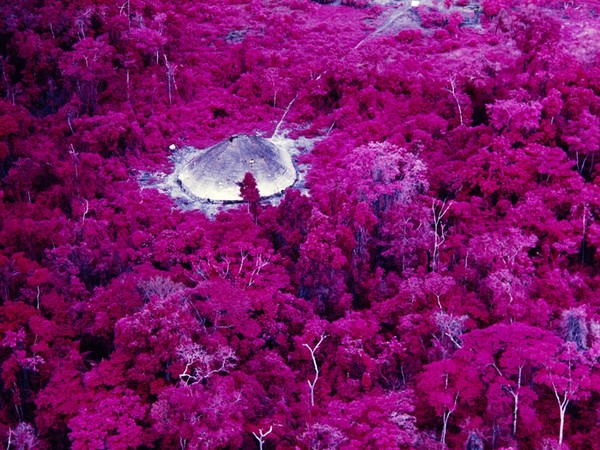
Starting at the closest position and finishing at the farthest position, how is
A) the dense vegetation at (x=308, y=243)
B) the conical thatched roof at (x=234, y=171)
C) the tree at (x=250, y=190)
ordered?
the dense vegetation at (x=308, y=243) < the tree at (x=250, y=190) < the conical thatched roof at (x=234, y=171)

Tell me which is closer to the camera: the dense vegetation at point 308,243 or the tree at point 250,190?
the dense vegetation at point 308,243

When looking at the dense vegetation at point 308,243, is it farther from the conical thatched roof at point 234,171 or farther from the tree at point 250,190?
the conical thatched roof at point 234,171

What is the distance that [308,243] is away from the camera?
2498cm

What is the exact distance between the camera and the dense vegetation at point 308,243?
2005 cm

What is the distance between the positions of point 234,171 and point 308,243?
7.04 meters

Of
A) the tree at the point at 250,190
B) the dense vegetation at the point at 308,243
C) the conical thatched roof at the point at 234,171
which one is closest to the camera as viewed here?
the dense vegetation at the point at 308,243

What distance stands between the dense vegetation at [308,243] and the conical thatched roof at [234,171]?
1.33 metres

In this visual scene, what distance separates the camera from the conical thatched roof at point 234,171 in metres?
30.6

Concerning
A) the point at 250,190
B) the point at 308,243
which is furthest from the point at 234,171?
the point at 308,243

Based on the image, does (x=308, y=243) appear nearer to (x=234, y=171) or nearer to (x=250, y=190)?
(x=250, y=190)

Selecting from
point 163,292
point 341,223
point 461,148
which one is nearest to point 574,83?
point 461,148

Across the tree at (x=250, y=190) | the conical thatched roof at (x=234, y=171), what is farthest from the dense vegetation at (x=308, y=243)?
the conical thatched roof at (x=234, y=171)

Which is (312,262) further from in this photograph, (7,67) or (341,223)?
(7,67)

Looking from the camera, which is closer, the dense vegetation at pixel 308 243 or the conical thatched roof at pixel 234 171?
the dense vegetation at pixel 308 243
